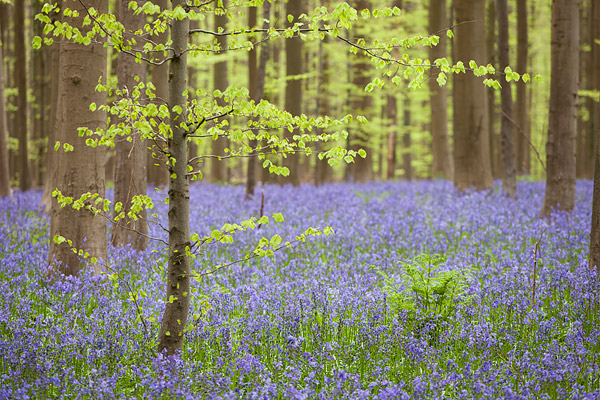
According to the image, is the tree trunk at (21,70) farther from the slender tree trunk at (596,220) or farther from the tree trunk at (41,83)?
the slender tree trunk at (596,220)

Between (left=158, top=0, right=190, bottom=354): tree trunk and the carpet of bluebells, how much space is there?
6.9 inches

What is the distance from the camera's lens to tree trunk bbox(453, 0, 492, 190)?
14.8m

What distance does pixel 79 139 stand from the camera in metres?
6.54

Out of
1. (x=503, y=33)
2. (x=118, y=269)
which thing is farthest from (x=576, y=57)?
(x=118, y=269)

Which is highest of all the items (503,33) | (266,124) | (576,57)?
(503,33)

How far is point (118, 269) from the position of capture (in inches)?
286

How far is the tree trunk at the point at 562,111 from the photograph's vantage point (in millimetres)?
11117

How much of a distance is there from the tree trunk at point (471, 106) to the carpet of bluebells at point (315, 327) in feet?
19.4

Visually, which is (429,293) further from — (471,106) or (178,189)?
(471,106)

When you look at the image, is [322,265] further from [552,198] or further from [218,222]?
[552,198]

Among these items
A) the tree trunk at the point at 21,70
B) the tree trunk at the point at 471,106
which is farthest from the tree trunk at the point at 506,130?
the tree trunk at the point at 21,70

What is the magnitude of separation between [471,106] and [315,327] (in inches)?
445

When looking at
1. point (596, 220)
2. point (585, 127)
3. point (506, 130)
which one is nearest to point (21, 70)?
point (506, 130)

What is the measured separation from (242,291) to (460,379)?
2.87m
